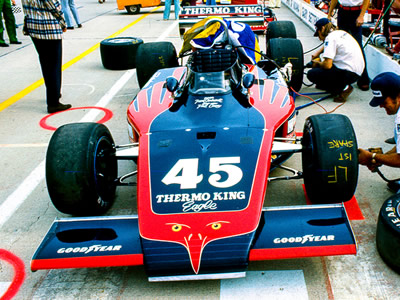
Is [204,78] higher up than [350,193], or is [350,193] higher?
[204,78]

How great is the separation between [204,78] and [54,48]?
3.01 metres

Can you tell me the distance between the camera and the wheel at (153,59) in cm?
612

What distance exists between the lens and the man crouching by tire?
6.12 metres

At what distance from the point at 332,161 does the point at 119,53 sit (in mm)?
5948

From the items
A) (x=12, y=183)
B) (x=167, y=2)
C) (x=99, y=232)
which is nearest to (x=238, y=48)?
(x=12, y=183)

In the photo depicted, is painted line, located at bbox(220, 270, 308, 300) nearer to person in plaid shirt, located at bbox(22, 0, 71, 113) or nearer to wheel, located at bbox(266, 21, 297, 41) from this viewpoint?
person in plaid shirt, located at bbox(22, 0, 71, 113)

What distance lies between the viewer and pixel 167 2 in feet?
46.4

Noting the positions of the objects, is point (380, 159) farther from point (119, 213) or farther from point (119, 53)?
point (119, 53)

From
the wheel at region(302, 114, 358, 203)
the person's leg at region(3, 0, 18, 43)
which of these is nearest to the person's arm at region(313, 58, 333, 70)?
the wheel at region(302, 114, 358, 203)

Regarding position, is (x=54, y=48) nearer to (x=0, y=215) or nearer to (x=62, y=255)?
(x=0, y=215)

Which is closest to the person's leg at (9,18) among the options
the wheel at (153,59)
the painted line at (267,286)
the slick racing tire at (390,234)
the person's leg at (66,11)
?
the person's leg at (66,11)

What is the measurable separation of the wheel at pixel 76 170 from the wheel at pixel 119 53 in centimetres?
505

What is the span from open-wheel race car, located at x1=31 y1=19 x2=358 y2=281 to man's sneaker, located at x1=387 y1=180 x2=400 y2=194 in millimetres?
777

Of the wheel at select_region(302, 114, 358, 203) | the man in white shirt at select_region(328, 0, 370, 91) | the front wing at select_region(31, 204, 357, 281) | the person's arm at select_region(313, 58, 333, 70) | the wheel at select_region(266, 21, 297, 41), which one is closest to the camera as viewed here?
the front wing at select_region(31, 204, 357, 281)
